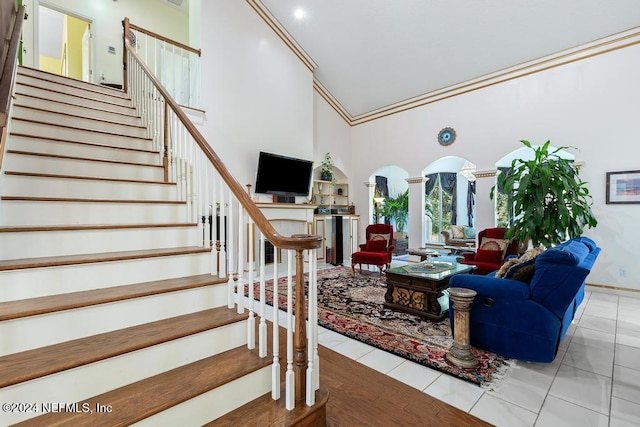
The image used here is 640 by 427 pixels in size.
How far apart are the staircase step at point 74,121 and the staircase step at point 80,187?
1018mm

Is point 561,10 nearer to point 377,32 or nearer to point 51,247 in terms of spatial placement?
point 377,32

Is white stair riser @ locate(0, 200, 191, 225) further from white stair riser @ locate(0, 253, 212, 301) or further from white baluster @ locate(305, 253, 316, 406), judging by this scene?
white baluster @ locate(305, 253, 316, 406)

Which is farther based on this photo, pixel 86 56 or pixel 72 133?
pixel 86 56

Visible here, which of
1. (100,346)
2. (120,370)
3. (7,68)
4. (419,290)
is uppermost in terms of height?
(7,68)

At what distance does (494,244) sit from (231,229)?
4.50m

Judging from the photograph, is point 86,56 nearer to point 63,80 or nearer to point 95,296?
point 63,80

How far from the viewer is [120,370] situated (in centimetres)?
141

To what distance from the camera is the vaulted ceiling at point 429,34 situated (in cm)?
445

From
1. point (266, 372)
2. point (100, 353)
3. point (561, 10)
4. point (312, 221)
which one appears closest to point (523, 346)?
point (266, 372)

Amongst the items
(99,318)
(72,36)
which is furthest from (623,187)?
(72,36)

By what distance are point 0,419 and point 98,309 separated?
513mm

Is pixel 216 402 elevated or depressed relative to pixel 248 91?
depressed

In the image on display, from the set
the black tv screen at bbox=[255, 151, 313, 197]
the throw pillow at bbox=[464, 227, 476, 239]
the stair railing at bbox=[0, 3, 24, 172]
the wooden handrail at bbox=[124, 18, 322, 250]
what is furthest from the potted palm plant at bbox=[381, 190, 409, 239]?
the stair railing at bbox=[0, 3, 24, 172]

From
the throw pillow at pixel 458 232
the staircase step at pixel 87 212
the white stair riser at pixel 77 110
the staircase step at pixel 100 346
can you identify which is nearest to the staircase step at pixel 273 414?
the staircase step at pixel 100 346
